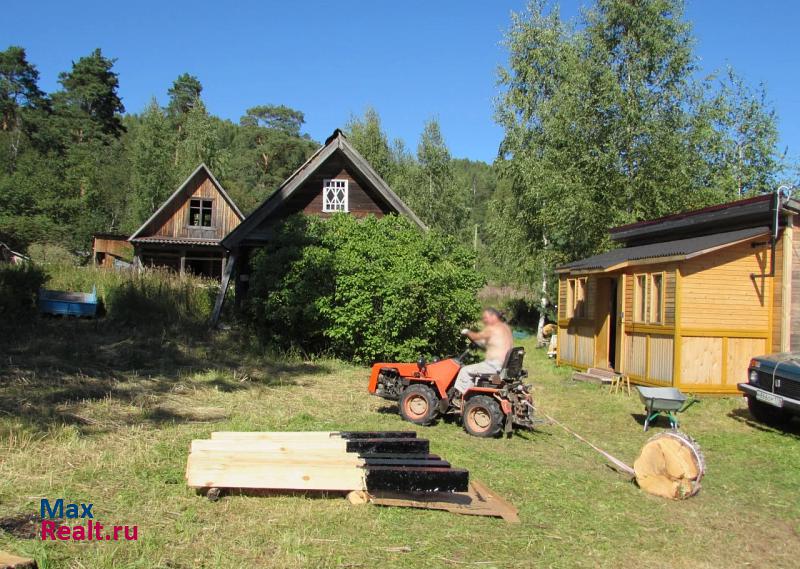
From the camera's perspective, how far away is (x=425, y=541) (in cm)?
483

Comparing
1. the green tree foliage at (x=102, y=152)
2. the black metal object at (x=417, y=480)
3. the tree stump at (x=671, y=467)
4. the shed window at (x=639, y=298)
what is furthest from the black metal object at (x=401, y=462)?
the green tree foliage at (x=102, y=152)

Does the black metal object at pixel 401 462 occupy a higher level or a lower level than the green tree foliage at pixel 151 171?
lower

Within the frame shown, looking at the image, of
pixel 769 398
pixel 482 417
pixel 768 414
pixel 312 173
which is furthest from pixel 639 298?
pixel 312 173

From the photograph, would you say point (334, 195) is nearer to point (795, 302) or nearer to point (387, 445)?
point (795, 302)

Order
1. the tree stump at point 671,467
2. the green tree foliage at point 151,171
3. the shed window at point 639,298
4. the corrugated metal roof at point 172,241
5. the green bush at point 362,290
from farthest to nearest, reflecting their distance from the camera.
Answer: the green tree foliage at point 151,171 → the corrugated metal roof at point 172,241 → the green bush at point 362,290 → the shed window at point 639,298 → the tree stump at point 671,467

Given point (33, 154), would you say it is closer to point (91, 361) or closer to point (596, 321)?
point (91, 361)

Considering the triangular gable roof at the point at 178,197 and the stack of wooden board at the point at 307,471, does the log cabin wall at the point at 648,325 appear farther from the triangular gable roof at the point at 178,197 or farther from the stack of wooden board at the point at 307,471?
the triangular gable roof at the point at 178,197

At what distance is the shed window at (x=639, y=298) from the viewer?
44.9 ft

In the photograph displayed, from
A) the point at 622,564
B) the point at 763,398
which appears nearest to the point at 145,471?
the point at 622,564

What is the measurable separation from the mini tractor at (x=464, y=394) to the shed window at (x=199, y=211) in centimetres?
2515

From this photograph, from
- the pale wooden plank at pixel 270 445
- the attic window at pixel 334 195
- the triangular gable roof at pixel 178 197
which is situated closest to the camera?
the pale wooden plank at pixel 270 445

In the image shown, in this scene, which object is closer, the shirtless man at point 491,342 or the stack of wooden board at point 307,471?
the stack of wooden board at point 307,471

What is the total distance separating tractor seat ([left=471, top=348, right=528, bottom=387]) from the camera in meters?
8.44

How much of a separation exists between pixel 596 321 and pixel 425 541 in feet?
40.2
